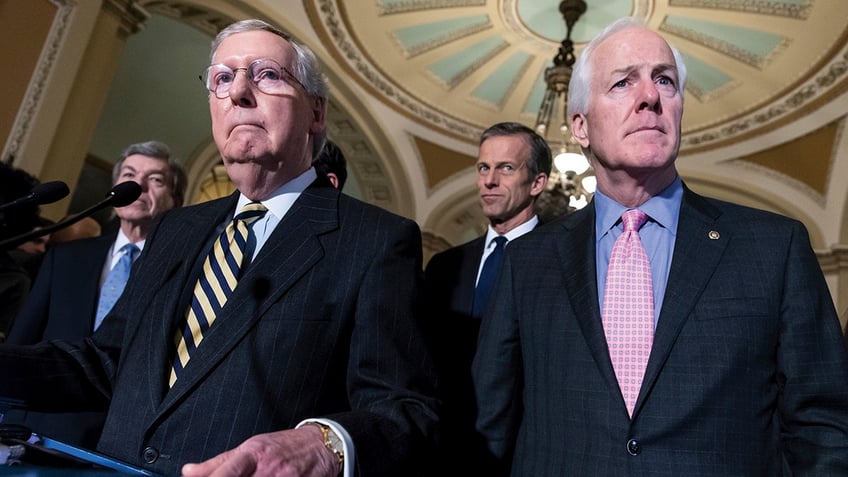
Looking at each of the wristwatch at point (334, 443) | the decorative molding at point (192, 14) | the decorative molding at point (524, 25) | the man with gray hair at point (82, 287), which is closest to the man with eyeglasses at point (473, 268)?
the wristwatch at point (334, 443)

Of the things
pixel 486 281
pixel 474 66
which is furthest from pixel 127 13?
pixel 474 66

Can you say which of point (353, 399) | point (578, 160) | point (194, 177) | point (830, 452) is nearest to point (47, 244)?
point (353, 399)

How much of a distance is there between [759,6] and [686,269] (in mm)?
7383

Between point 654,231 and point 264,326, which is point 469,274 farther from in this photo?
point 264,326

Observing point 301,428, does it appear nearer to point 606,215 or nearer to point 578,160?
point 606,215

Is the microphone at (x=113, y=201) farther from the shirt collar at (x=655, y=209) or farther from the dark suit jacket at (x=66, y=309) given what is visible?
the dark suit jacket at (x=66, y=309)

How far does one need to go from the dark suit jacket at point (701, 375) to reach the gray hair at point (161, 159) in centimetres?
194

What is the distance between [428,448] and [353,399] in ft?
0.57

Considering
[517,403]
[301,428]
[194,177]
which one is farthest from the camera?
[194,177]

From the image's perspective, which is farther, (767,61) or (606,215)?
(767,61)

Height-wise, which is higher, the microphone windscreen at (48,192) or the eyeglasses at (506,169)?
the eyeglasses at (506,169)

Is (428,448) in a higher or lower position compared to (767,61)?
lower

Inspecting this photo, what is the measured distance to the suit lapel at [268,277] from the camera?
1.28 metres

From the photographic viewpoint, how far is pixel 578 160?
660cm
